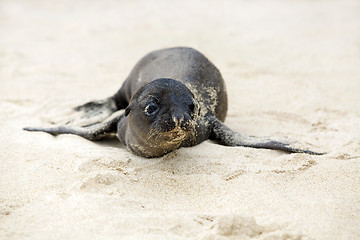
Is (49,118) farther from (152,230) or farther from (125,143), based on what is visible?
(152,230)

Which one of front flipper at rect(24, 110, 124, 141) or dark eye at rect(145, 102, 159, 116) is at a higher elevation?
dark eye at rect(145, 102, 159, 116)

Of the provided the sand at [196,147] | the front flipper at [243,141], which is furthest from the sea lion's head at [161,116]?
the front flipper at [243,141]

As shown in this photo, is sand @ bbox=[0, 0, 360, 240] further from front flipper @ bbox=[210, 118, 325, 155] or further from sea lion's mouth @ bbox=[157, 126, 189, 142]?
sea lion's mouth @ bbox=[157, 126, 189, 142]

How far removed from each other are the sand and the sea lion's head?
0.58 feet

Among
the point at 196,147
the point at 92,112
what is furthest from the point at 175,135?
the point at 92,112

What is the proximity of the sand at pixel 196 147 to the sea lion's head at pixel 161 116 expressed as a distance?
6.9 inches

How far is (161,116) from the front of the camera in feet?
9.98

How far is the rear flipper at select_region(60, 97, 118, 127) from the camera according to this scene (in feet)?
14.5

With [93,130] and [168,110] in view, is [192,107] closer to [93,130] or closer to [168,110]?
[168,110]

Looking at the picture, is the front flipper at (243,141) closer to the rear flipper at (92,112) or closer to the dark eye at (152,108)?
the dark eye at (152,108)

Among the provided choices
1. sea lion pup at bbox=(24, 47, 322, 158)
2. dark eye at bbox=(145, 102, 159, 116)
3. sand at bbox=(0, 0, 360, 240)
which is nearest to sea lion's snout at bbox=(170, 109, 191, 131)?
sea lion pup at bbox=(24, 47, 322, 158)

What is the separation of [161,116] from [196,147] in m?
0.63

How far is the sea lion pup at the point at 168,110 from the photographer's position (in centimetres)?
309

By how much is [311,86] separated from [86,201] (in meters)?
3.65
